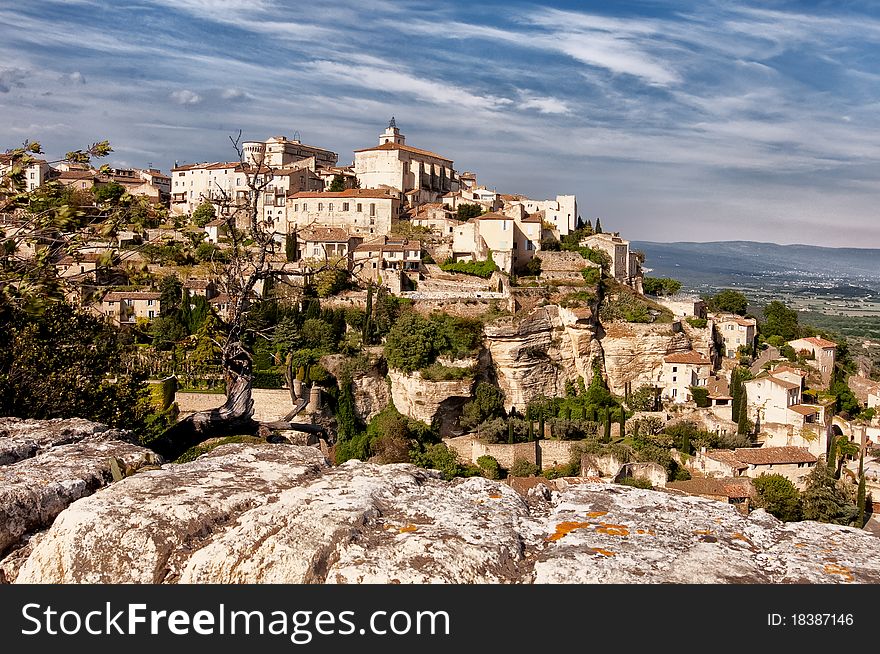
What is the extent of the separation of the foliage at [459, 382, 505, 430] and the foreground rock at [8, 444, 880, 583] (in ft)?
101

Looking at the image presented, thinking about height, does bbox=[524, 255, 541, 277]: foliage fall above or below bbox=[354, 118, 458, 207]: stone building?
below

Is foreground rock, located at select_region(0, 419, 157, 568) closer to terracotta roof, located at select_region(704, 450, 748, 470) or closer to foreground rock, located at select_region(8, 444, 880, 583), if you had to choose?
foreground rock, located at select_region(8, 444, 880, 583)

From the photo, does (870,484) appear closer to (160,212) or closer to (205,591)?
(160,212)

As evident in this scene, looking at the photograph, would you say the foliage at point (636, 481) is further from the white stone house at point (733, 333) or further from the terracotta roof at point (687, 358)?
the white stone house at point (733, 333)

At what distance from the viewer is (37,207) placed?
25.5 ft

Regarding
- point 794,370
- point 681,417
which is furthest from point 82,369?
point 794,370

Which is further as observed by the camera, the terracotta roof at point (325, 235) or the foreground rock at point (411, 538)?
the terracotta roof at point (325, 235)

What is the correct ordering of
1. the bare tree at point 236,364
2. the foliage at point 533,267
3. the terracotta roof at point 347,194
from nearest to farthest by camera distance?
the bare tree at point 236,364, the foliage at point 533,267, the terracotta roof at point 347,194

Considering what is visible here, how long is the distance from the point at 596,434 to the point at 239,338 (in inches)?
1150

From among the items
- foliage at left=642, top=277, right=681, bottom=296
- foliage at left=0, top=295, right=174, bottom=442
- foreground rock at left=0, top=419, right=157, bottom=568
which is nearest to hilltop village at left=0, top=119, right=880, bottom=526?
foliage at left=642, top=277, right=681, bottom=296

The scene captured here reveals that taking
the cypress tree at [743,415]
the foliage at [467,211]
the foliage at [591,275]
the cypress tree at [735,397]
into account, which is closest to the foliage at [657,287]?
the foliage at [591,275]

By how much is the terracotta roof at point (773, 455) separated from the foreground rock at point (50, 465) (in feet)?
97.7

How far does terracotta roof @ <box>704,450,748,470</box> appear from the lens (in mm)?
30875

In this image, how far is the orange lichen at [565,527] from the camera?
3.73 metres
